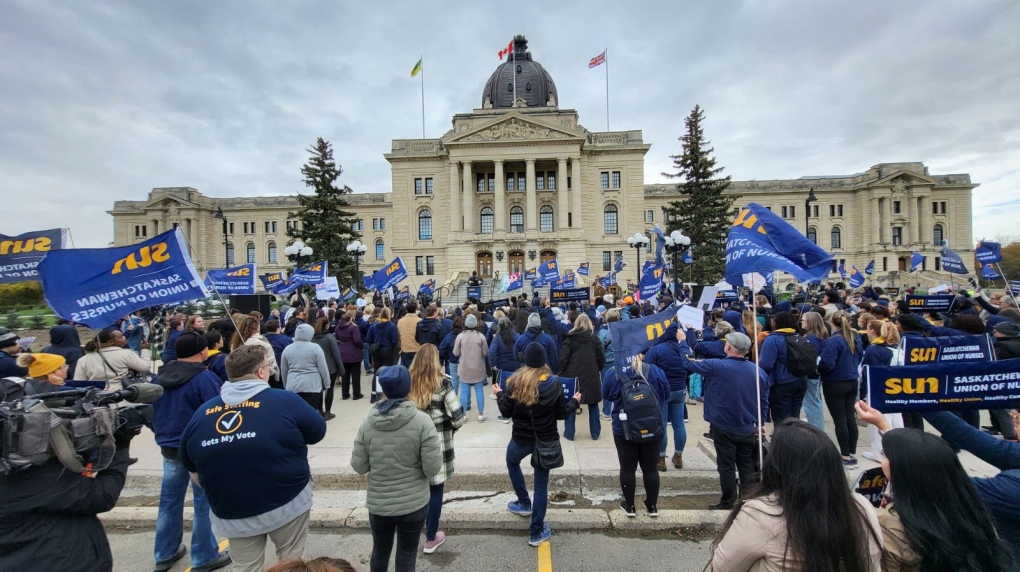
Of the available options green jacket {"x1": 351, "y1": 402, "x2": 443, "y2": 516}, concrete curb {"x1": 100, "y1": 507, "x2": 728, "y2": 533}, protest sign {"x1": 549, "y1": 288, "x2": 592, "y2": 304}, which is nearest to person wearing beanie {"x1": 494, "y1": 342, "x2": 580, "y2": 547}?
concrete curb {"x1": 100, "y1": 507, "x2": 728, "y2": 533}

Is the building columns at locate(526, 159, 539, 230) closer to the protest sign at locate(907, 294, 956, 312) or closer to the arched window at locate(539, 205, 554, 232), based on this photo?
the arched window at locate(539, 205, 554, 232)

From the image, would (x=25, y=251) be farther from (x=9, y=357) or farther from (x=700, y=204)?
(x=700, y=204)

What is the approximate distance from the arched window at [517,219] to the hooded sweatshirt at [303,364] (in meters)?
44.3

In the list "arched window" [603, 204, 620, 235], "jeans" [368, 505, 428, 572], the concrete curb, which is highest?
"arched window" [603, 204, 620, 235]

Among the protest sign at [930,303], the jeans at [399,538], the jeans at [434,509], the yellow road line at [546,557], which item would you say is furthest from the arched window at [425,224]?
the jeans at [399,538]

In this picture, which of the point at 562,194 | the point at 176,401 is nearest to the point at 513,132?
the point at 562,194

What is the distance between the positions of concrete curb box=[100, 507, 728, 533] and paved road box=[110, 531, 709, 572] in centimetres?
12

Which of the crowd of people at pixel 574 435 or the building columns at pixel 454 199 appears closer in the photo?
the crowd of people at pixel 574 435

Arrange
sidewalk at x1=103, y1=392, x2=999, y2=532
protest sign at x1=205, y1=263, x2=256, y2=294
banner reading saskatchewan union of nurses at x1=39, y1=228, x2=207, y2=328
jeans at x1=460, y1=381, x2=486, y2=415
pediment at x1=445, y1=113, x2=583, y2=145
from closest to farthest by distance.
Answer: banner reading saskatchewan union of nurses at x1=39, y1=228, x2=207, y2=328 → sidewalk at x1=103, y1=392, x2=999, y2=532 → jeans at x1=460, y1=381, x2=486, y2=415 → protest sign at x1=205, y1=263, x2=256, y2=294 → pediment at x1=445, y1=113, x2=583, y2=145

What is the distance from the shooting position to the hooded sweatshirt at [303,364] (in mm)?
6965

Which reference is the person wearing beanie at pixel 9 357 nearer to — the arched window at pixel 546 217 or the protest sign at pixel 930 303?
the protest sign at pixel 930 303

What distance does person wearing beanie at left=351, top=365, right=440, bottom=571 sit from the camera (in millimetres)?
3457

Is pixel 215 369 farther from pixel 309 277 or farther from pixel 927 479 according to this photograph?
pixel 309 277

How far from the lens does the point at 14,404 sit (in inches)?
88.0
